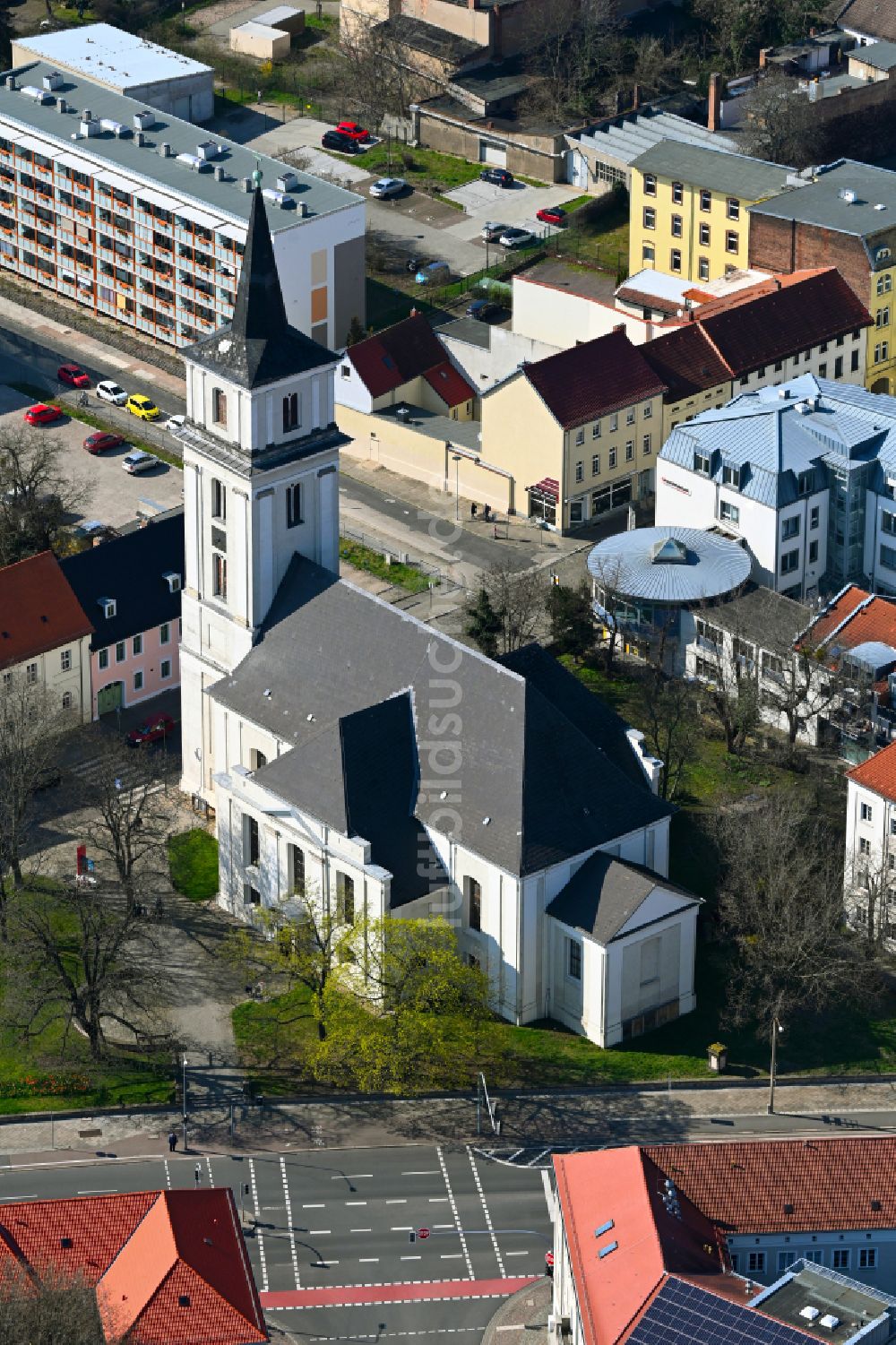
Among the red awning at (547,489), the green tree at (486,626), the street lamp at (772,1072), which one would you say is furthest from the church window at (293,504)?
the red awning at (547,489)

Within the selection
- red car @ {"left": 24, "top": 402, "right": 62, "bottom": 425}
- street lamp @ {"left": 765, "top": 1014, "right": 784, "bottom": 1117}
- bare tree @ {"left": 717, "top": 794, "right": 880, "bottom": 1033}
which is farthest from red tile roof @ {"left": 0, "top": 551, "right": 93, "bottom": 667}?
street lamp @ {"left": 765, "top": 1014, "right": 784, "bottom": 1117}

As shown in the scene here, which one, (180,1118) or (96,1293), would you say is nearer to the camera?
(96,1293)

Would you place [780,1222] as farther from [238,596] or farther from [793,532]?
[793,532]

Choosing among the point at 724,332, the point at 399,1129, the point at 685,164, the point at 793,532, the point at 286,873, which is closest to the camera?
the point at 399,1129

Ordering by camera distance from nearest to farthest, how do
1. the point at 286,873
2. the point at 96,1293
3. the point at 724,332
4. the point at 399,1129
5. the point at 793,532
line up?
the point at 96,1293 → the point at 399,1129 → the point at 286,873 → the point at 793,532 → the point at 724,332

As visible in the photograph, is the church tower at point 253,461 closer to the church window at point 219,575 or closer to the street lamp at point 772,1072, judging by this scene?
the church window at point 219,575

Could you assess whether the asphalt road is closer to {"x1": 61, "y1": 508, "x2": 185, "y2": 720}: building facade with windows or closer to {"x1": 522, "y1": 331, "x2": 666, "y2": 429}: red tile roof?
{"x1": 61, "y1": 508, "x2": 185, "y2": 720}: building facade with windows

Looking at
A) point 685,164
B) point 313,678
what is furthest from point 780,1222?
point 685,164
